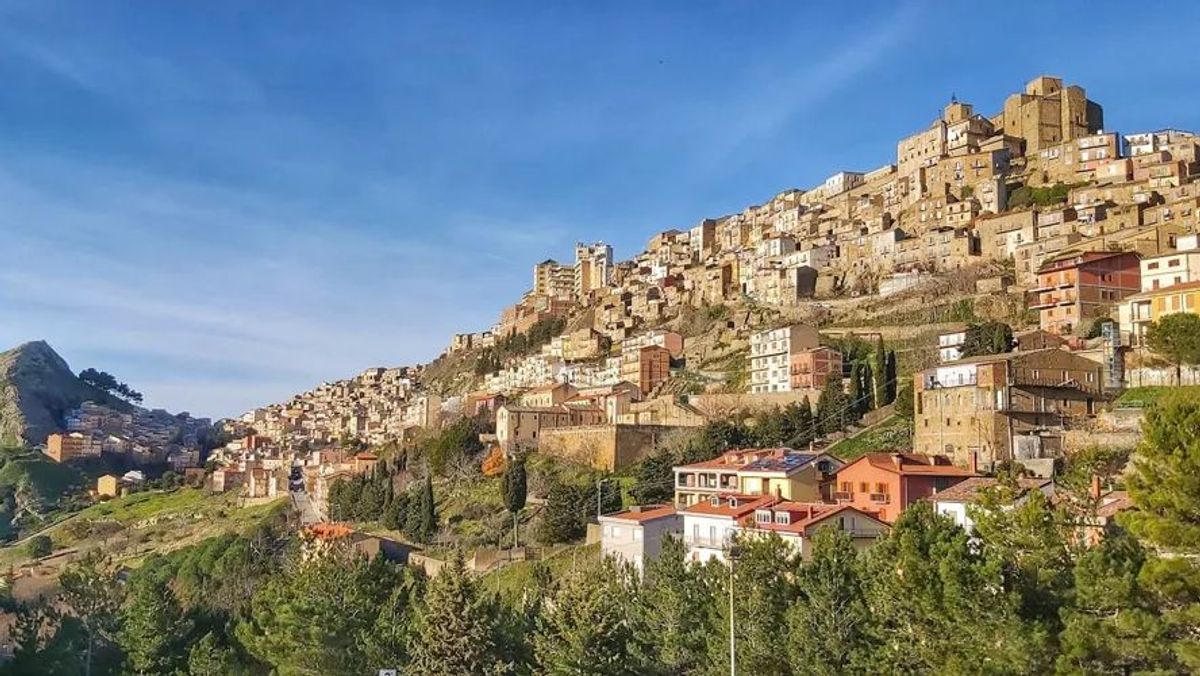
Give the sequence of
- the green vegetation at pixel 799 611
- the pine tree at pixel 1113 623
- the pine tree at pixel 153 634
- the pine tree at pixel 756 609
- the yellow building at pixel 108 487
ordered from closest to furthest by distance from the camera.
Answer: the pine tree at pixel 1113 623, the green vegetation at pixel 799 611, the pine tree at pixel 756 609, the pine tree at pixel 153 634, the yellow building at pixel 108 487

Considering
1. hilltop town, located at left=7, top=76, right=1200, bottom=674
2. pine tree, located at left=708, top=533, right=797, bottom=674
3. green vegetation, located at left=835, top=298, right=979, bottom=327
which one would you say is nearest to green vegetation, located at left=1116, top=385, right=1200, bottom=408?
hilltop town, located at left=7, top=76, right=1200, bottom=674

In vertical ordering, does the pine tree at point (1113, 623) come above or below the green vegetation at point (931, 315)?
below

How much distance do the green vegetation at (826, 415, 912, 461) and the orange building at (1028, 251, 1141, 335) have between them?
10.2 metres

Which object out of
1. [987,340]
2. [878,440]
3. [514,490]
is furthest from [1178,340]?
[514,490]

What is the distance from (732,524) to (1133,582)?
20.7 m

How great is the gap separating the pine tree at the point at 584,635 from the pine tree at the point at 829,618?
13.0ft

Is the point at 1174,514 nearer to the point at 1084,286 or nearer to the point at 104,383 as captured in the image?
the point at 1084,286

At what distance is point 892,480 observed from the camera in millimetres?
35906

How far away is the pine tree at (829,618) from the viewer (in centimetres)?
2092

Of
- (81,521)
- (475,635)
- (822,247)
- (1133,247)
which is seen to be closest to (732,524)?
(475,635)

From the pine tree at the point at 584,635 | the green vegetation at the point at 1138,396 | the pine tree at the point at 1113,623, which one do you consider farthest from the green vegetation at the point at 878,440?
the pine tree at the point at 1113,623

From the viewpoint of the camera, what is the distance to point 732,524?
36969 mm

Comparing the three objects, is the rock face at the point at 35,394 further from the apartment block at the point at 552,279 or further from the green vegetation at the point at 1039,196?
the green vegetation at the point at 1039,196

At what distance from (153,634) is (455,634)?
12.8m
